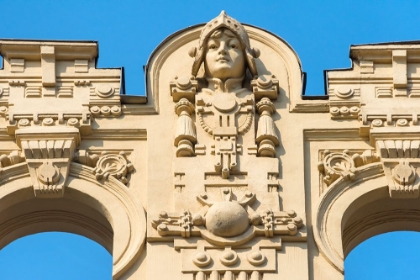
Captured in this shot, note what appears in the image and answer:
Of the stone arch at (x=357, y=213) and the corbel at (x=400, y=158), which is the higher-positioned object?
the corbel at (x=400, y=158)

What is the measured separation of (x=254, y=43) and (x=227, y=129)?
1686mm

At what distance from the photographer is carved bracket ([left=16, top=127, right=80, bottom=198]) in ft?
94.0

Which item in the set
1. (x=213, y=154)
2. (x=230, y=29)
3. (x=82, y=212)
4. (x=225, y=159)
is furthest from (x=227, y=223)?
(x=230, y=29)

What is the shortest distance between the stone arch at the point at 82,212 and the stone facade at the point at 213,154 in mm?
20

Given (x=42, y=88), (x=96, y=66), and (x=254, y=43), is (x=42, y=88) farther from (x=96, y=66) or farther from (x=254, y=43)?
(x=254, y=43)

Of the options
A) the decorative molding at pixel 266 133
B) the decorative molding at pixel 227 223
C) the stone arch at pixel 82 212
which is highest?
the decorative molding at pixel 266 133

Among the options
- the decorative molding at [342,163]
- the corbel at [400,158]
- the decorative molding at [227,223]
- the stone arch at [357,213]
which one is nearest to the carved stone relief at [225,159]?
the decorative molding at [227,223]

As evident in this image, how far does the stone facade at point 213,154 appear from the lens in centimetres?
2788

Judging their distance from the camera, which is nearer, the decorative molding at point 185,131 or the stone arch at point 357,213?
the stone arch at point 357,213

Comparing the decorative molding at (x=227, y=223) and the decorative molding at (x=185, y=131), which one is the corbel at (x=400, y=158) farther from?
the decorative molding at (x=185, y=131)

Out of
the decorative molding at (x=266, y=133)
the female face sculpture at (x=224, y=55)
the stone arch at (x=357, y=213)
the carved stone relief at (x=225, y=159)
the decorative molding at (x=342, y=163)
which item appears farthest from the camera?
the female face sculpture at (x=224, y=55)

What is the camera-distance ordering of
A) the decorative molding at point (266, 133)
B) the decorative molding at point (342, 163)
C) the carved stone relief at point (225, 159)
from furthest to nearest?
the decorative molding at point (266, 133)
the decorative molding at point (342, 163)
the carved stone relief at point (225, 159)

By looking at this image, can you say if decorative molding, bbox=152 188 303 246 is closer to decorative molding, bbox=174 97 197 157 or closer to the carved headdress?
decorative molding, bbox=174 97 197 157

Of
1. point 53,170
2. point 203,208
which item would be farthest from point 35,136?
point 203,208
